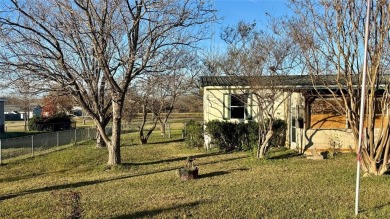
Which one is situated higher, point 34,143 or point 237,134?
point 237,134

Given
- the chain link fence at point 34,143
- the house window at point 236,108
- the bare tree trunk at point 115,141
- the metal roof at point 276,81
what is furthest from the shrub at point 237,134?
the chain link fence at point 34,143

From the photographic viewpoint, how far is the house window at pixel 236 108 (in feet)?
55.8

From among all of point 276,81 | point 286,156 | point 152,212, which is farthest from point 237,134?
point 152,212

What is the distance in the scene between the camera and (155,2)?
1060cm

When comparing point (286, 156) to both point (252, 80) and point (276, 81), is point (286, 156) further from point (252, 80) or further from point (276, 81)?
point (252, 80)

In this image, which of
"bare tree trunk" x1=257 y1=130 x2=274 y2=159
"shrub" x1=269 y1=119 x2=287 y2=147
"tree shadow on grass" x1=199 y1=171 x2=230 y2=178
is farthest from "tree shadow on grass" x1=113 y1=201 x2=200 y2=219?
"shrub" x1=269 y1=119 x2=287 y2=147

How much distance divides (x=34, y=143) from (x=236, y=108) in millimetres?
10965

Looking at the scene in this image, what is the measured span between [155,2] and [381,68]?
242 inches

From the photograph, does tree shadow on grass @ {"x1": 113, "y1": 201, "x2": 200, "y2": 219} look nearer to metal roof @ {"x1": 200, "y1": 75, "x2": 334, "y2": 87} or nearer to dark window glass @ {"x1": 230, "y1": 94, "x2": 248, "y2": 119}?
metal roof @ {"x1": 200, "y1": 75, "x2": 334, "y2": 87}

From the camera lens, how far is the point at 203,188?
8422 mm

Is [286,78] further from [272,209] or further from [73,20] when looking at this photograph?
[272,209]

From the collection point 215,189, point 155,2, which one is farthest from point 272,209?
point 155,2

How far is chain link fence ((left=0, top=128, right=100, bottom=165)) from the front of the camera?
1631 cm

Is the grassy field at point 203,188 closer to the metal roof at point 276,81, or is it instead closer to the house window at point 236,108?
the metal roof at point 276,81
